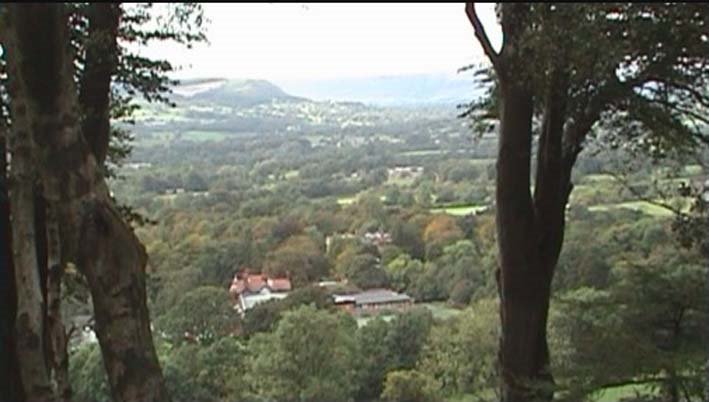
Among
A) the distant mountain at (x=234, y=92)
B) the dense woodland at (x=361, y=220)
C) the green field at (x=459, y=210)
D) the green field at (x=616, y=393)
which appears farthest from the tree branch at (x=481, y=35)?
the green field at (x=459, y=210)

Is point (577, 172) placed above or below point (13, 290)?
above

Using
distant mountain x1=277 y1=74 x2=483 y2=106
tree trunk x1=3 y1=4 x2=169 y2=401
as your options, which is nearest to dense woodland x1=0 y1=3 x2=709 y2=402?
tree trunk x1=3 y1=4 x2=169 y2=401

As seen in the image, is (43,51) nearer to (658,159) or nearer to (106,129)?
(106,129)

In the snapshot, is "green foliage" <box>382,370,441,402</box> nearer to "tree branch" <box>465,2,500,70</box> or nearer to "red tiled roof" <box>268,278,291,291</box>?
"red tiled roof" <box>268,278,291,291</box>

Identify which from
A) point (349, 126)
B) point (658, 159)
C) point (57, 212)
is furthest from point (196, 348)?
point (57, 212)

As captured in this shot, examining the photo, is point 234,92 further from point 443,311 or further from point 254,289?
point 443,311

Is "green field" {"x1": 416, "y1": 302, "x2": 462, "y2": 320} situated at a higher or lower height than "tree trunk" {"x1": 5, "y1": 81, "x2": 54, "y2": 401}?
lower
